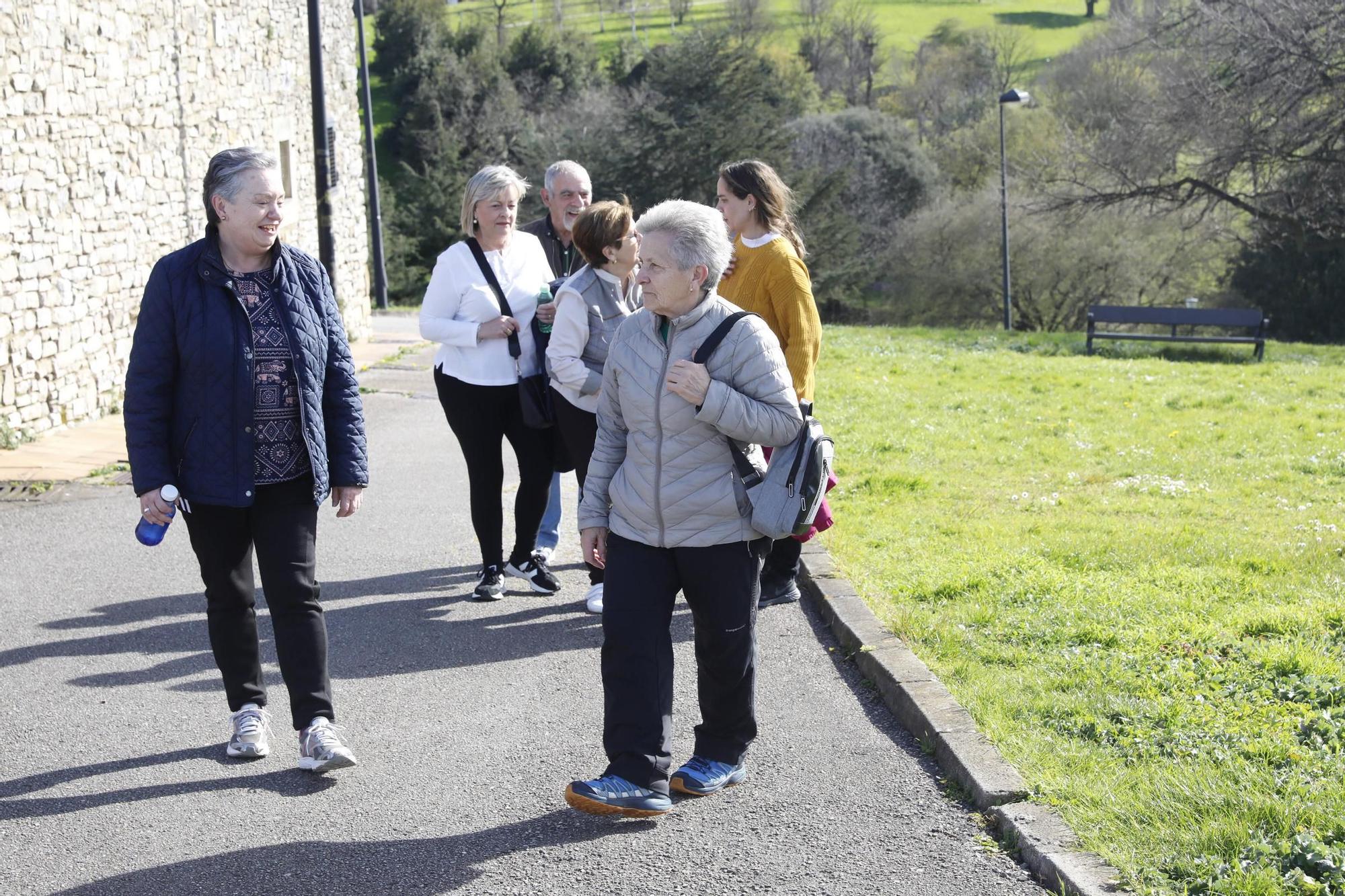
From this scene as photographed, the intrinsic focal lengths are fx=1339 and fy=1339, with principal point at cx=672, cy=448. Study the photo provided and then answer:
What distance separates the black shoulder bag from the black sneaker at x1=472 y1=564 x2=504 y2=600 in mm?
779

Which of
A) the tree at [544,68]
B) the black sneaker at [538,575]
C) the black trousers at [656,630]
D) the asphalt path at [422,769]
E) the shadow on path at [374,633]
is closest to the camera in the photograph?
the asphalt path at [422,769]

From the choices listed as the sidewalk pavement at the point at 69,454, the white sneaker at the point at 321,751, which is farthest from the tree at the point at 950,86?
the white sneaker at the point at 321,751

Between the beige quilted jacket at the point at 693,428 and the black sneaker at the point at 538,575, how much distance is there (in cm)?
259

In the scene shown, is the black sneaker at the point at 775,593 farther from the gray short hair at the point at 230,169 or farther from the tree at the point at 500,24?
the tree at the point at 500,24

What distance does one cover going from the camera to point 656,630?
13.3 feet

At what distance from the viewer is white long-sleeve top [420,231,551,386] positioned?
6.18 metres

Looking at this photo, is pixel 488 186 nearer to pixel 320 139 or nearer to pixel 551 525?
pixel 551 525

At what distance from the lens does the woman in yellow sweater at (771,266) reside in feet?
18.8

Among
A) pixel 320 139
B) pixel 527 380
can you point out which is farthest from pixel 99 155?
pixel 527 380

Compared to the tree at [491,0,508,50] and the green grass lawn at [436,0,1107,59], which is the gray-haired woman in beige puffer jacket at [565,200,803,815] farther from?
the green grass lawn at [436,0,1107,59]

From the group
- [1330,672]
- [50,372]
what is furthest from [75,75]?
[1330,672]

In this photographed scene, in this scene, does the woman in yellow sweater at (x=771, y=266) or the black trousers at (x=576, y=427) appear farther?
the black trousers at (x=576, y=427)

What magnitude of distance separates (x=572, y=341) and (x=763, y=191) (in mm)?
1047

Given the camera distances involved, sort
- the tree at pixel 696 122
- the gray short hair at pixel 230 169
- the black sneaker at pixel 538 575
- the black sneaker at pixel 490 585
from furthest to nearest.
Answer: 1. the tree at pixel 696 122
2. the black sneaker at pixel 538 575
3. the black sneaker at pixel 490 585
4. the gray short hair at pixel 230 169
